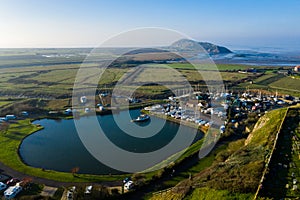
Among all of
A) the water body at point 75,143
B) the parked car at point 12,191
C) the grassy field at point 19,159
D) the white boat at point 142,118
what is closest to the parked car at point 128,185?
the grassy field at point 19,159

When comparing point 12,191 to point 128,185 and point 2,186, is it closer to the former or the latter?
point 2,186

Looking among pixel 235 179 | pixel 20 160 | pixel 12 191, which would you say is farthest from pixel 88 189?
pixel 235 179

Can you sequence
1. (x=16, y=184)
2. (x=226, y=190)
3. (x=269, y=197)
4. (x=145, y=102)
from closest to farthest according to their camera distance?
(x=269, y=197) < (x=226, y=190) < (x=16, y=184) < (x=145, y=102)

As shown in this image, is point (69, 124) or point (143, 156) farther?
point (69, 124)

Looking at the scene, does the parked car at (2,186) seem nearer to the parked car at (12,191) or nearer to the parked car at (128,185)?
the parked car at (12,191)

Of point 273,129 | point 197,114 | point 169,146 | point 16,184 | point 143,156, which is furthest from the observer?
point 197,114

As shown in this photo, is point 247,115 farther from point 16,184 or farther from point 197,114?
point 16,184

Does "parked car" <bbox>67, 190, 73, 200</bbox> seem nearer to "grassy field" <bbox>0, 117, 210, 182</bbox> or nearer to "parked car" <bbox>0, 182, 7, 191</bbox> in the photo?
"grassy field" <bbox>0, 117, 210, 182</bbox>

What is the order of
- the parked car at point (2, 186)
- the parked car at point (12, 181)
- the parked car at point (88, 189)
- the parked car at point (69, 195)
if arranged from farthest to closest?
Result: the parked car at point (12, 181) < the parked car at point (2, 186) < the parked car at point (88, 189) < the parked car at point (69, 195)

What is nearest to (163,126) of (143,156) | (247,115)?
(143,156)
